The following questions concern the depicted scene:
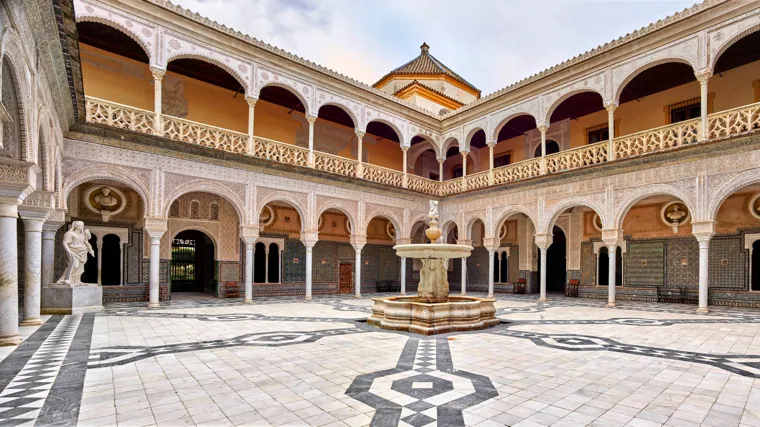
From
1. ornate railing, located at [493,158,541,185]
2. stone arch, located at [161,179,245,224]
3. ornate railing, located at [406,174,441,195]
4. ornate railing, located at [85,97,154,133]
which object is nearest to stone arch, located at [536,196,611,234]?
ornate railing, located at [493,158,541,185]

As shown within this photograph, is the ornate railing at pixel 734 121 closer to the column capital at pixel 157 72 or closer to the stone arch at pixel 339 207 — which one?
the stone arch at pixel 339 207

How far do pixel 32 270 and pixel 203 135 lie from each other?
620cm

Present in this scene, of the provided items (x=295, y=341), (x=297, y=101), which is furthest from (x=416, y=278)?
(x=295, y=341)

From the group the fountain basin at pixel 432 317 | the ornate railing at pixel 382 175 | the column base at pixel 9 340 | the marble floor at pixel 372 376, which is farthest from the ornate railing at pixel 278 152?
the column base at pixel 9 340

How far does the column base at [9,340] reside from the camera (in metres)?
5.61

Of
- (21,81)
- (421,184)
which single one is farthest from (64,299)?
(421,184)

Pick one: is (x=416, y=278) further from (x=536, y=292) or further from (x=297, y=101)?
(x=297, y=101)

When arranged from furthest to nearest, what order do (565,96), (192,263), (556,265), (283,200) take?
1. (556,265)
2. (192,263)
3. (565,96)
4. (283,200)

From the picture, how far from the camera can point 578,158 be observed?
44.3 feet

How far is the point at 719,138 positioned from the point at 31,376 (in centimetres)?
1364

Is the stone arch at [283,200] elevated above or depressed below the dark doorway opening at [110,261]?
above

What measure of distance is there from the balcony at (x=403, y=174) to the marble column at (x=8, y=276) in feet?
15.8

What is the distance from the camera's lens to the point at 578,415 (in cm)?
325

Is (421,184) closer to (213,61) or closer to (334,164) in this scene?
(334,164)
